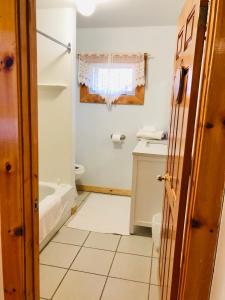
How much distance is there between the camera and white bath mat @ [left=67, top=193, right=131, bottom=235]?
112 inches

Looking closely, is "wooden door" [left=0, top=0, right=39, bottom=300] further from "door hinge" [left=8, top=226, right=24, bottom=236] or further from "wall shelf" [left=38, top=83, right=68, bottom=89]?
"wall shelf" [left=38, top=83, right=68, bottom=89]

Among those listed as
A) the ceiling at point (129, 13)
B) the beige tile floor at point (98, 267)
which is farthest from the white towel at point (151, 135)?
the ceiling at point (129, 13)

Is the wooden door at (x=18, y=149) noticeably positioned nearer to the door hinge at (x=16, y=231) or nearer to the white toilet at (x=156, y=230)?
the door hinge at (x=16, y=231)

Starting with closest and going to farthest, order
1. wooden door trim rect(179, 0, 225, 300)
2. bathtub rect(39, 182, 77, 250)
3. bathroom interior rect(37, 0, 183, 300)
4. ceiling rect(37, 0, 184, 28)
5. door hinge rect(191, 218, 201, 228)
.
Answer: wooden door trim rect(179, 0, 225, 300)
door hinge rect(191, 218, 201, 228)
bathroom interior rect(37, 0, 183, 300)
bathtub rect(39, 182, 77, 250)
ceiling rect(37, 0, 184, 28)

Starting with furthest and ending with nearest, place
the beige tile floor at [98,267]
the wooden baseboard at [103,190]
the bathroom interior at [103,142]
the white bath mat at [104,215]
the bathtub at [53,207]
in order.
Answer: the wooden baseboard at [103,190] → the white bath mat at [104,215] → the bathtub at [53,207] → the bathroom interior at [103,142] → the beige tile floor at [98,267]

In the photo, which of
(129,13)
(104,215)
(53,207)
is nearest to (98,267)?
(53,207)

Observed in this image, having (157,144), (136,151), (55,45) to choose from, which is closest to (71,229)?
(136,151)

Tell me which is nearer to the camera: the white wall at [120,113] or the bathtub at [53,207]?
the bathtub at [53,207]

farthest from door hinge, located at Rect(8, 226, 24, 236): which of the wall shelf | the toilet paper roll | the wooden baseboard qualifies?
the wooden baseboard

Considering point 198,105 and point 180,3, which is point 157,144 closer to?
point 180,3

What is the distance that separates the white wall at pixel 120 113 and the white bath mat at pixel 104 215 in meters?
0.30

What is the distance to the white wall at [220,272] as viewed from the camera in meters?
0.86

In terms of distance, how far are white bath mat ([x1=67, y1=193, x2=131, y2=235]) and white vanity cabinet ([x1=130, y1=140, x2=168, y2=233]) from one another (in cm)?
28

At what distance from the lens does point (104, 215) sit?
3145 millimetres
